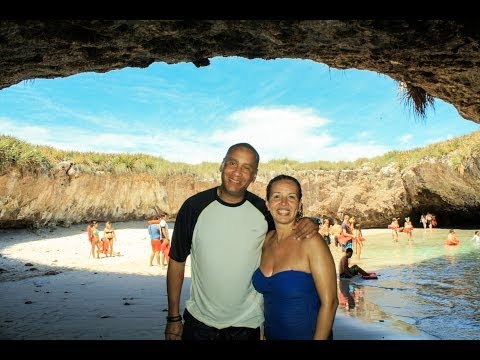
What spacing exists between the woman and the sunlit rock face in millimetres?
2036

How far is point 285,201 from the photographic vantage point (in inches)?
99.0

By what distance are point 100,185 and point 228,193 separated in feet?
91.9

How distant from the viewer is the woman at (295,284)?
7.29 feet

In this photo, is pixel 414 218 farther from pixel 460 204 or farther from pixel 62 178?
pixel 62 178

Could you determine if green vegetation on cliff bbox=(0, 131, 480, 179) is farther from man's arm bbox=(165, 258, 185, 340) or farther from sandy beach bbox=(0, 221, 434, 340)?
man's arm bbox=(165, 258, 185, 340)

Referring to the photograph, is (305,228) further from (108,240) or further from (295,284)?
(108,240)

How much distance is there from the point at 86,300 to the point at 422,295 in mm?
8196

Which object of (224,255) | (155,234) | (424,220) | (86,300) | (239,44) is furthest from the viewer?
(424,220)

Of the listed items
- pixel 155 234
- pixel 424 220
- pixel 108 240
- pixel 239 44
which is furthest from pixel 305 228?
pixel 424 220

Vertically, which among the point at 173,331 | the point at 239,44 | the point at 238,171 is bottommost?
the point at 173,331

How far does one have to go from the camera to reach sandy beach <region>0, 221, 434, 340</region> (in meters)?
6.01

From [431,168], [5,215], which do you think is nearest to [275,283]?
[5,215]

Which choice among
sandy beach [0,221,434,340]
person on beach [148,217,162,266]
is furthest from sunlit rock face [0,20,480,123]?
person on beach [148,217,162,266]

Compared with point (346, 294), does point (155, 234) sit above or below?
above
